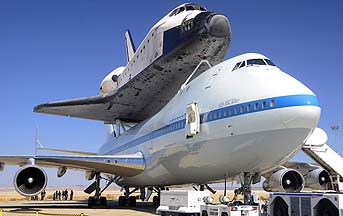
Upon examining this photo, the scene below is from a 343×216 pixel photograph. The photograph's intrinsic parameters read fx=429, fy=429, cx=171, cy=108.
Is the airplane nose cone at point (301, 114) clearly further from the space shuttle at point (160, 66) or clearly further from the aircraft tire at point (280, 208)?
the space shuttle at point (160, 66)

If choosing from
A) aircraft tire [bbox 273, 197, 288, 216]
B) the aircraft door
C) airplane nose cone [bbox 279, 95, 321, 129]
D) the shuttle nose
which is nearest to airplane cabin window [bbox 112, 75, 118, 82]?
the shuttle nose

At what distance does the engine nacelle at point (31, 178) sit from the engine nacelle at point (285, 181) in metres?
9.27

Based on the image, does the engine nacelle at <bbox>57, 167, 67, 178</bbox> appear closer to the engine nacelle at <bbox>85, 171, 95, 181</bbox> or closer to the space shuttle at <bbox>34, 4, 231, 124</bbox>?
the engine nacelle at <bbox>85, 171, 95, 181</bbox>

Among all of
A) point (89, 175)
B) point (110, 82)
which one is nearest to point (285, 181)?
point (89, 175)

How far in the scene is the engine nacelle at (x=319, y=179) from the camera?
17.9m

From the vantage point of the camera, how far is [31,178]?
1827cm

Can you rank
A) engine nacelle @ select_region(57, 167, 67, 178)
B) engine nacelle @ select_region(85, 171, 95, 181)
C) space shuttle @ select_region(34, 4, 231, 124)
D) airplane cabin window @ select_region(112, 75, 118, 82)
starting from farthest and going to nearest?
airplane cabin window @ select_region(112, 75, 118, 82), engine nacelle @ select_region(85, 171, 95, 181), engine nacelle @ select_region(57, 167, 67, 178), space shuttle @ select_region(34, 4, 231, 124)

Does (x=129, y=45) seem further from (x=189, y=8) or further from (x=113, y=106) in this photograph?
(x=189, y=8)

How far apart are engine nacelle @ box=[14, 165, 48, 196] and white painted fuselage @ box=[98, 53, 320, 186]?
18.3 feet

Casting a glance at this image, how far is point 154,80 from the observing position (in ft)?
73.4

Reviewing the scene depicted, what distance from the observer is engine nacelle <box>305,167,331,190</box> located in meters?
17.9

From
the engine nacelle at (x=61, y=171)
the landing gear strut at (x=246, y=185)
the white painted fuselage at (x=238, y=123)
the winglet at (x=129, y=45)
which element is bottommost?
the landing gear strut at (x=246, y=185)

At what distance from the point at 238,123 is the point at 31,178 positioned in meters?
10.6

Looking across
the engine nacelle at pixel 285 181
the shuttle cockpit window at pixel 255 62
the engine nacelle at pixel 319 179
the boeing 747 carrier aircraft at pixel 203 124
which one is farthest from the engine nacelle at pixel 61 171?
the shuttle cockpit window at pixel 255 62
